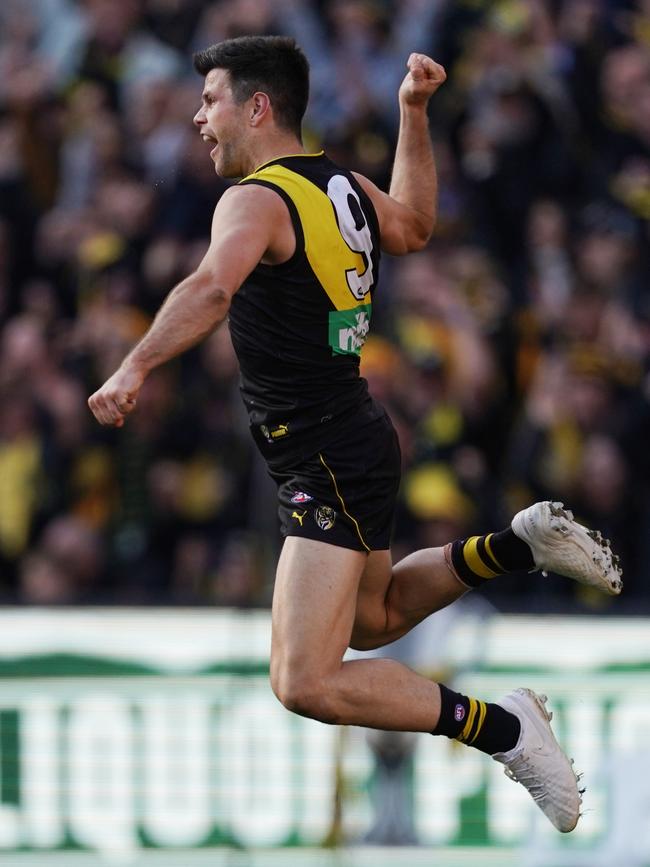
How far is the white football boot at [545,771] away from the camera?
5969mm

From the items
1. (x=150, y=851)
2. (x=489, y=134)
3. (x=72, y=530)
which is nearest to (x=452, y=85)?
(x=489, y=134)

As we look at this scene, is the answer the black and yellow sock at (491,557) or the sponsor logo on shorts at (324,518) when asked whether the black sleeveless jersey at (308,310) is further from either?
the black and yellow sock at (491,557)

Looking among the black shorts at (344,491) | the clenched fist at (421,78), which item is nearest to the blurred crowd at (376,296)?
the black shorts at (344,491)

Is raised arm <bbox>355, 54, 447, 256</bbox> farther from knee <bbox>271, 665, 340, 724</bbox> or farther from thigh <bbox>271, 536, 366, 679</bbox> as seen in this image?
knee <bbox>271, 665, 340, 724</bbox>

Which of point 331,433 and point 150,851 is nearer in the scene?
point 331,433

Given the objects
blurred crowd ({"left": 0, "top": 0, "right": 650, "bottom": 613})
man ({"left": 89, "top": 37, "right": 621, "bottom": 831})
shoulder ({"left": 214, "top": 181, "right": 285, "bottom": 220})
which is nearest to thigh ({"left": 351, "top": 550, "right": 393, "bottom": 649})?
man ({"left": 89, "top": 37, "right": 621, "bottom": 831})

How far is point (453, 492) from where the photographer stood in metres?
8.77

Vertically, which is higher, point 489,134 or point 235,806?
point 489,134

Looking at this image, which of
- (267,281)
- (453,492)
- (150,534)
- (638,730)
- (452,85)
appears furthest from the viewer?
(452,85)

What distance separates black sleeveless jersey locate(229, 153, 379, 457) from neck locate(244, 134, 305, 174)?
75 mm

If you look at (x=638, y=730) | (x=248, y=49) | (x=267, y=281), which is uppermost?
(x=248, y=49)

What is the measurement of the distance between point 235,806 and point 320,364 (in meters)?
3.07

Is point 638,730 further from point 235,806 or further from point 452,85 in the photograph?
point 452,85

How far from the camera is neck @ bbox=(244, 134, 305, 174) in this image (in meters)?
5.86
